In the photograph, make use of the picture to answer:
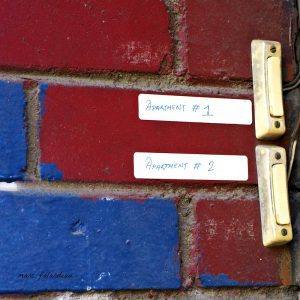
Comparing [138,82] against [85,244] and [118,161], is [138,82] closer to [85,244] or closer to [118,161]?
[118,161]

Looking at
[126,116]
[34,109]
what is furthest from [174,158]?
[34,109]

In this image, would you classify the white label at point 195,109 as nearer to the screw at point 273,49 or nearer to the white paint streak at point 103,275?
the screw at point 273,49

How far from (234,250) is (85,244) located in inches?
7.6

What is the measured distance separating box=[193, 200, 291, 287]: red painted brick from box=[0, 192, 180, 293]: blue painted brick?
1.4 inches

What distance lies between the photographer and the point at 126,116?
83cm

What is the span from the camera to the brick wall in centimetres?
79

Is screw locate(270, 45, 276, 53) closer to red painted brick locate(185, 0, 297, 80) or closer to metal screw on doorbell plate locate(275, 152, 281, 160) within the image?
red painted brick locate(185, 0, 297, 80)

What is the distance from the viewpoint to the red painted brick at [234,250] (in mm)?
827

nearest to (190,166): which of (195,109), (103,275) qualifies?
(195,109)

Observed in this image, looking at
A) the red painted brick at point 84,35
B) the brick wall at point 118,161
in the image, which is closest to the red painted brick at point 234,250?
the brick wall at point 118,161

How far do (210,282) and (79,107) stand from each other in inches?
10.8

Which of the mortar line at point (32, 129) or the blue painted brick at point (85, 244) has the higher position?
the mortar line at point (32, 129)

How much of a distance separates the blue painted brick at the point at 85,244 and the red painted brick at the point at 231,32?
0.65 feet

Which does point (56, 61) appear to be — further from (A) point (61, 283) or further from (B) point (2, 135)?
(A) point (61, 283)
